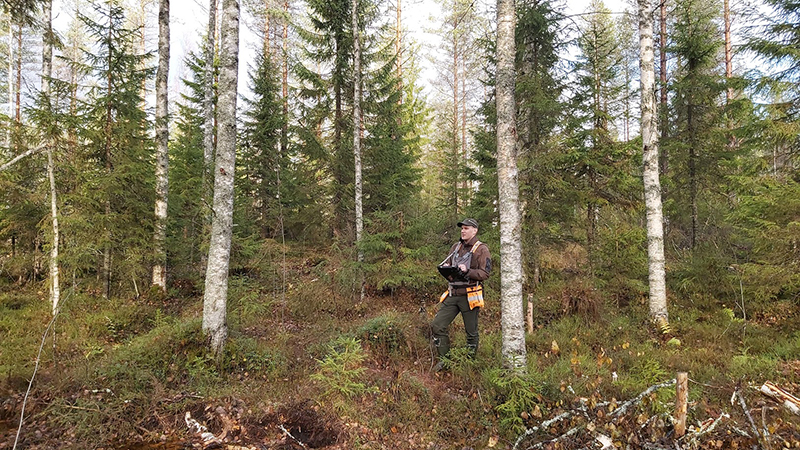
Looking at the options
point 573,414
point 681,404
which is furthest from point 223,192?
point 681,404

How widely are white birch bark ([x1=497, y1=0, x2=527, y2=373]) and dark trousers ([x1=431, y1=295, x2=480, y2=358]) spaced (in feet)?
2.46

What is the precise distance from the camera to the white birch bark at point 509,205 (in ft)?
16.0

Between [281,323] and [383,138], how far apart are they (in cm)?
730

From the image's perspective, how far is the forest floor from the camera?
12.7 feet

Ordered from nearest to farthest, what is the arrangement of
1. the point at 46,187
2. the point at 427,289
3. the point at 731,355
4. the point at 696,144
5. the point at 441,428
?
1. the point at 441,428
2. the point at 731,355
3. the point at 46,187
4. the point at 427,289
5. the point at 696,144

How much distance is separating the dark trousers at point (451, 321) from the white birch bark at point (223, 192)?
353cm

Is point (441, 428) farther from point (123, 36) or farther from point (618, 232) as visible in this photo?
point (123, 36)

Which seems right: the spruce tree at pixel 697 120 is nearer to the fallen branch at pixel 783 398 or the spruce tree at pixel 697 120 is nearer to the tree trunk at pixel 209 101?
the fallen branch at pixel 783 398

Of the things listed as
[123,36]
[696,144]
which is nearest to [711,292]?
[696,144]

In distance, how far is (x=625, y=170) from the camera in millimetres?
9602

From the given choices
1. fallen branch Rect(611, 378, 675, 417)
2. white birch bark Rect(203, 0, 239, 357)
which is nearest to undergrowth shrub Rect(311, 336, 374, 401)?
white birch bark Rect(203, 0, 239, 357)

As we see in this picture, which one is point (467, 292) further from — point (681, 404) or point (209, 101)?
point (209, 101)

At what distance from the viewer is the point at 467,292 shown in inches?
220

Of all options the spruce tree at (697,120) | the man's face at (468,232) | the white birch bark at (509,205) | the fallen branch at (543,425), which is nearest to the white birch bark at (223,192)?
the man's face at (468,232)
